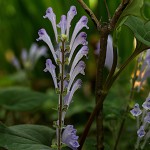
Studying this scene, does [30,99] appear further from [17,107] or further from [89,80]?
[89,80]

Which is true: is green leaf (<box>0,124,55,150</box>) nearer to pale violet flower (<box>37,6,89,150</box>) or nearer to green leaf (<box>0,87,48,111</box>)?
pale violet flower (<box>37,6,89,150</box>)

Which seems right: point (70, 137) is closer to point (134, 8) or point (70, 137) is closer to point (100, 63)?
point (100, 63)

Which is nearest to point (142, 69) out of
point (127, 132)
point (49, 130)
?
point (49, 130)

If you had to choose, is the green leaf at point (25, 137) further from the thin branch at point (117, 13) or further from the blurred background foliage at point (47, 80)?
the thin branch at point (117, 13)

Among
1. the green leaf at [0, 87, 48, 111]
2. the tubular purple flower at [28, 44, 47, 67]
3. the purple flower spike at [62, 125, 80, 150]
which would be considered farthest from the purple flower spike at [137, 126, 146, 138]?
the tubular purple flower at [28, 44, 47, 67]

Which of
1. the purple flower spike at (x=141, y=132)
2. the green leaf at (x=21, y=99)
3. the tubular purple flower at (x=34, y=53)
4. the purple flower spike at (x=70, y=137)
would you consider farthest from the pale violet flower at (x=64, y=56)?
the tubular purple flower at (x=34, y=53)
